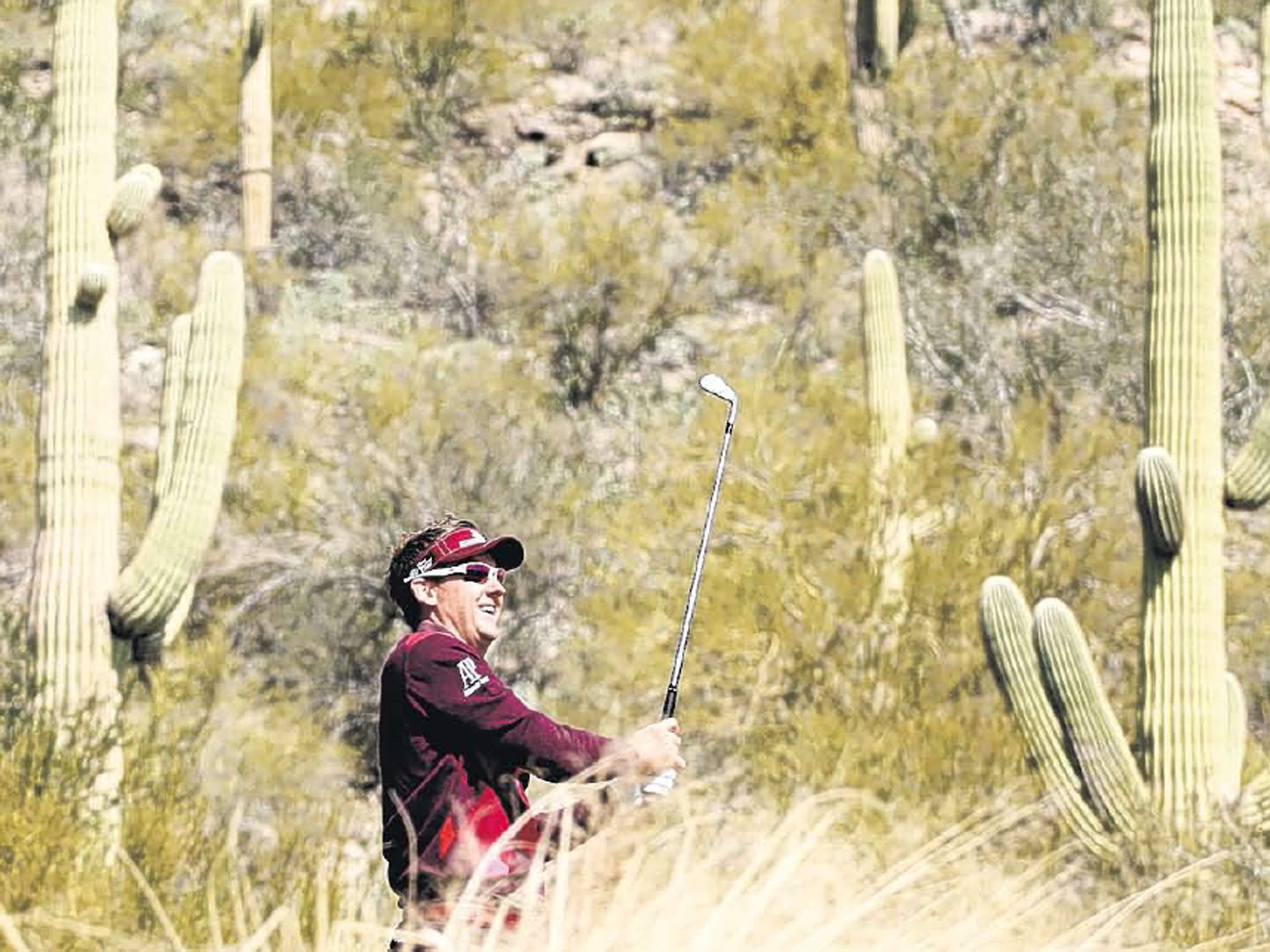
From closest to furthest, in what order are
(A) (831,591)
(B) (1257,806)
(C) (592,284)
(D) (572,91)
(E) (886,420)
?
(B) (1257,806), (A) (831,591), (E) (886,420), (C) (592,284), (D) (572,91)

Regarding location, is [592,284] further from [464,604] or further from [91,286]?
[464,604]

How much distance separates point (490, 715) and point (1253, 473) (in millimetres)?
6811

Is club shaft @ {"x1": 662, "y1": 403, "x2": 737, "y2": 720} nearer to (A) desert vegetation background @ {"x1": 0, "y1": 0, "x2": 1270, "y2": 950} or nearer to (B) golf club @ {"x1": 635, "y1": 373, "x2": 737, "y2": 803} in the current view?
(B) golf club @ {"x1": 635, "y1": 373, "x2": 737, "y2": 803}

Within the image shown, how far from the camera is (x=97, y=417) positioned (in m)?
10.3

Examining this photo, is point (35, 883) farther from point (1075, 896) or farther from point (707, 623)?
point (707, 623)

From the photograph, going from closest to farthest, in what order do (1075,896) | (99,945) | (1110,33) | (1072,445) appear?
1. (99,945)
2. (1075,896)
3. (1072,445)
4. (1110,33)

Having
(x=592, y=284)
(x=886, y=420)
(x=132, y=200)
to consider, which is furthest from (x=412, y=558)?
(x=592, y=284)

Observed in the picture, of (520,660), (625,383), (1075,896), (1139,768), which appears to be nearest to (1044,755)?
(1139,768)

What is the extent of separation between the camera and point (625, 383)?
2064 centimetres

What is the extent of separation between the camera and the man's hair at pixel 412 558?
4535mm

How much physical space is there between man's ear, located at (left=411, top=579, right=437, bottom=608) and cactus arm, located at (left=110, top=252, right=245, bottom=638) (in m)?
5.63

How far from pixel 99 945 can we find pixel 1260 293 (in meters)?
15.7

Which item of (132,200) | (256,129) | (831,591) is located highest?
(132,200)

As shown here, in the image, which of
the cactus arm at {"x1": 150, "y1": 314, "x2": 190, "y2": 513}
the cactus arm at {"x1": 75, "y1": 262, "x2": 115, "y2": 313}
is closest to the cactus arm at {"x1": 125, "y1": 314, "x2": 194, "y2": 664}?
the cactus arm at {"x1": 150, "y1": 314, "x2": 190, "y2": 513}
